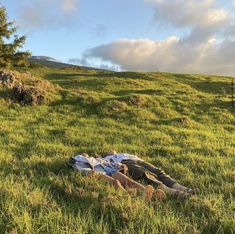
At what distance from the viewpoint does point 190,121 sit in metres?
19.2

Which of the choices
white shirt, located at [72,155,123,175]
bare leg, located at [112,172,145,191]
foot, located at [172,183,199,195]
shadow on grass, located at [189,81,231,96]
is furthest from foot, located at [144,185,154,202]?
shadow on grass, located at [189,81,231,96]

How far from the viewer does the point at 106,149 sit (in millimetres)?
12703

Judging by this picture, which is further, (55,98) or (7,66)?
(7,66)

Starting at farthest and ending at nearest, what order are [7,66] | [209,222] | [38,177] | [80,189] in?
[7,66] → [38,177] → [80,189] → [209,222]

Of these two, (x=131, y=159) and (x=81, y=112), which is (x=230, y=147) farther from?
(x=81, y=112)

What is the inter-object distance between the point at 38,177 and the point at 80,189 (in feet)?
5.17

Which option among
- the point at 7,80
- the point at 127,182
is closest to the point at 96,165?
the point at 127,182

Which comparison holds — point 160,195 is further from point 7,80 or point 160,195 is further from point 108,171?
point 7,80

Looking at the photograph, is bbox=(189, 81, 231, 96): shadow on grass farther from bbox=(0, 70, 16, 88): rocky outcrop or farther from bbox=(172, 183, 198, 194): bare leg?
bbox=(172, 183, 198, 194): bare leg

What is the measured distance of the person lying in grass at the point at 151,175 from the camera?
8102mm

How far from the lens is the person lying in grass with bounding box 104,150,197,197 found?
8102 mm

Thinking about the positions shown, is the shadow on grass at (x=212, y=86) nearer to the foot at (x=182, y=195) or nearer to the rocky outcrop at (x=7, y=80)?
the rocky outcrop at (x=7, y=80)

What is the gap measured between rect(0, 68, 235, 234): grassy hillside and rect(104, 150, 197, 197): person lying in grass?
38 cm

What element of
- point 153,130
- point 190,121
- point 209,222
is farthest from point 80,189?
point 190,121
